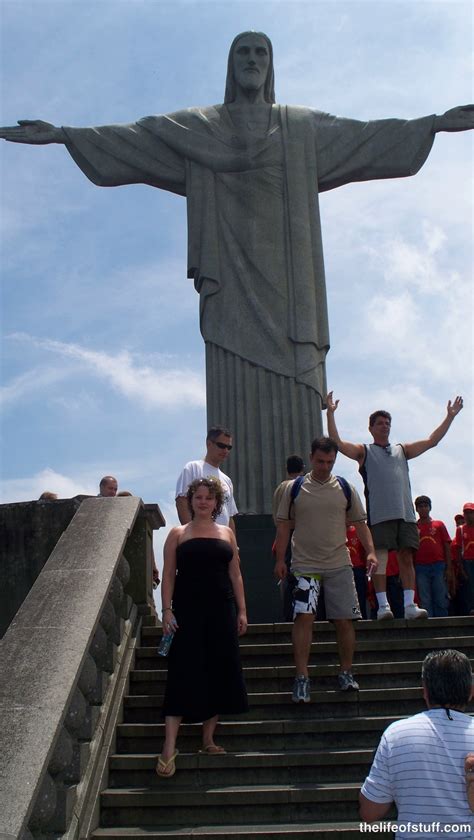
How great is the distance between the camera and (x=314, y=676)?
6.45 metres

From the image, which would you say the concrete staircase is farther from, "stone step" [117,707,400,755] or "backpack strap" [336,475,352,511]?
"backpack strap" [336,475,352,511]

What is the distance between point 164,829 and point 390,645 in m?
2.32

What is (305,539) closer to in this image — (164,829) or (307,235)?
(164,829)

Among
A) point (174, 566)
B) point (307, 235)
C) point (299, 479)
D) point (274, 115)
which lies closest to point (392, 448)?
point (299, 479)

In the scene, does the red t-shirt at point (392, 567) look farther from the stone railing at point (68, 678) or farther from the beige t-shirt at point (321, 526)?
the stone railing at point (68, 678)

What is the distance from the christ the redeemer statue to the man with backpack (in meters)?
4.10

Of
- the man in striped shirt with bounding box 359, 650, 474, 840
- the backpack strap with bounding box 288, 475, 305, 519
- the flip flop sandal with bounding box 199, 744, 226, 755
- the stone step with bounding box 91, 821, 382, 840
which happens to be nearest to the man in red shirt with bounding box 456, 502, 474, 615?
the backpack strap with bounding box 288, 475, 305, 519

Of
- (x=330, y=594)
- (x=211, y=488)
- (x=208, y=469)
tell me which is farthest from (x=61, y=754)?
(x=208, y=469)

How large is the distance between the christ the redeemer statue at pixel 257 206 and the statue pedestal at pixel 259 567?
0.48 metres

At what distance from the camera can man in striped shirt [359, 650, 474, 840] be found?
3.08m

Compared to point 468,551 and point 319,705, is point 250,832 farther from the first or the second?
point 468,551

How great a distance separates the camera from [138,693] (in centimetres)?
636

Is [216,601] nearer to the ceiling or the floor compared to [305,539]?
nearer to the floor

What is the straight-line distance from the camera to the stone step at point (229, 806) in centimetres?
518
